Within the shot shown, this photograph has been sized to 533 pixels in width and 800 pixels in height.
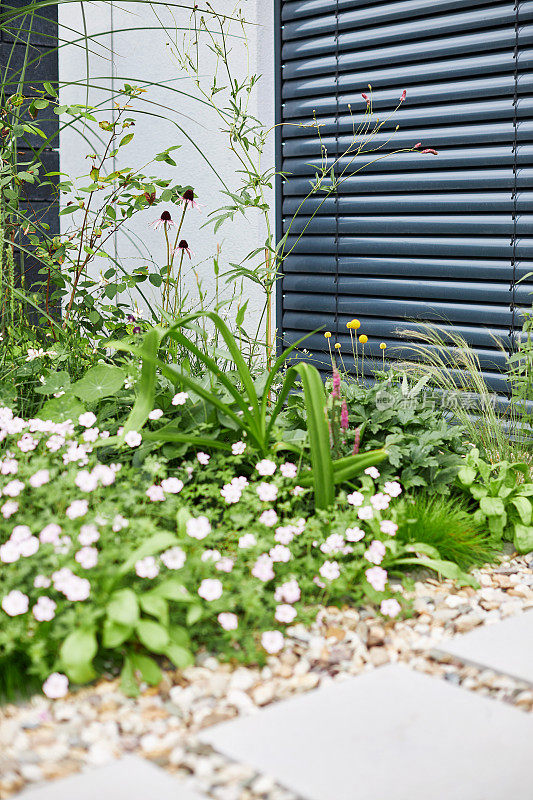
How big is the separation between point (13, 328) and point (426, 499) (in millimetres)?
1522

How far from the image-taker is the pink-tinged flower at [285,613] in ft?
5.34

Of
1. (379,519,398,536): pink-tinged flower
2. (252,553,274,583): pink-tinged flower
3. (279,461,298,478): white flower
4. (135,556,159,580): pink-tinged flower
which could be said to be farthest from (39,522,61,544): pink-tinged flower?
(379,519,398,536): pink-tinged flower

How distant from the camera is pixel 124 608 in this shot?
1.45m

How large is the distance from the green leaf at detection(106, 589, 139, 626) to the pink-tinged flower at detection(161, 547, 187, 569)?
0.12m

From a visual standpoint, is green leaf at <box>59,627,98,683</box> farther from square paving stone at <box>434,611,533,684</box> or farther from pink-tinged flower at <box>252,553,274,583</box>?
square paving stone at <box>434,611,533,684</box>

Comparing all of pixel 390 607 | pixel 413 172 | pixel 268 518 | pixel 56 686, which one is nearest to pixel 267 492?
Answer: pixel 268 518

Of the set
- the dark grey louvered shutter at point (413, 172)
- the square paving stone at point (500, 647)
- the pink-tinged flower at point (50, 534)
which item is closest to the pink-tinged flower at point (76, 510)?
the pink-tinged flower at point (50, 534)

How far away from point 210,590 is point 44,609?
0.32 meters

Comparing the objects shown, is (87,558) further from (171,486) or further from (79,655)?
(171,486)

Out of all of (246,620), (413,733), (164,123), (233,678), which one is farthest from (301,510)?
(164,123)

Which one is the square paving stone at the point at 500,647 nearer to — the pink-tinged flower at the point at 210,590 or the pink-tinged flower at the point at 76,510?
the pink-tinged flower at the point at 210,590

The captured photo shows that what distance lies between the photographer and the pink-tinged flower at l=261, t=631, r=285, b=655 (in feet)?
5.07

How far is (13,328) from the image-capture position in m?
2.79

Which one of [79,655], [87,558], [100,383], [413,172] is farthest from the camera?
[413,172]
